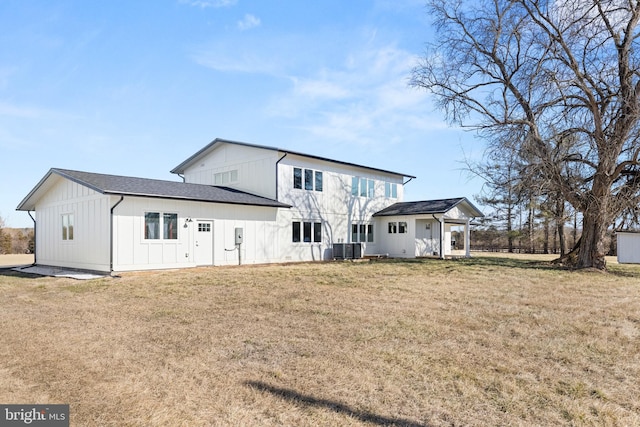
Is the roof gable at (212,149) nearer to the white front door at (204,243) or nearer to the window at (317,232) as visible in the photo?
the window at (317,232)

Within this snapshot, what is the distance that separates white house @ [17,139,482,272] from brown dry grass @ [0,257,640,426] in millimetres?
4815

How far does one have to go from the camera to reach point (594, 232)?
17.2 m

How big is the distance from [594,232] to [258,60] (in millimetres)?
15176

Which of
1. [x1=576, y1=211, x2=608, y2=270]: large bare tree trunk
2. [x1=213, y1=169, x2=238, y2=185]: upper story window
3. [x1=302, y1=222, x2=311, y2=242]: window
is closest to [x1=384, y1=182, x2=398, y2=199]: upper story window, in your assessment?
[x1=302, y1=222, x2=311, y2=242]: window

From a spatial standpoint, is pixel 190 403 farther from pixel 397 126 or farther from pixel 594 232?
pixel 594 232

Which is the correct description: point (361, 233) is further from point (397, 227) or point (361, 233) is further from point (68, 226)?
point (68, 226)

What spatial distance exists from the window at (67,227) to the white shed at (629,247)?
28.0m

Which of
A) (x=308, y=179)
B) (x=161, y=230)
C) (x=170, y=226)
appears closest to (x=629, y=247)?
(x=308, y=179)

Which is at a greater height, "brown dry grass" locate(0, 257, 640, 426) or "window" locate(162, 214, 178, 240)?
"window" locate(162, 214, 178, 240)

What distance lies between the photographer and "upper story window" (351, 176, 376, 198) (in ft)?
77.7

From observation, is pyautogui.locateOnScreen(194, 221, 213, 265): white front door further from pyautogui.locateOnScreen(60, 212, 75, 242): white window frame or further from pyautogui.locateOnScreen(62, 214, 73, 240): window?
pyautogui.locateOnScreen(62, 214, 73, 240): window

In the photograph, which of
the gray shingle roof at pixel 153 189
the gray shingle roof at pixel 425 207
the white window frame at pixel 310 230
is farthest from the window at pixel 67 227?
the gray shingle roof at pixel 425 207

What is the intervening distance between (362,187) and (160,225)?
12509 millimetres

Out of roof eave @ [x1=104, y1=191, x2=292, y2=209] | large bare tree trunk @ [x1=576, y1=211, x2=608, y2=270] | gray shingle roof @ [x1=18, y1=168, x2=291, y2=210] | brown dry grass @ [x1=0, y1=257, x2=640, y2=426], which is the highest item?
gray shingle roof @ [x1=18, y1=168, x2=291, y2=210]
